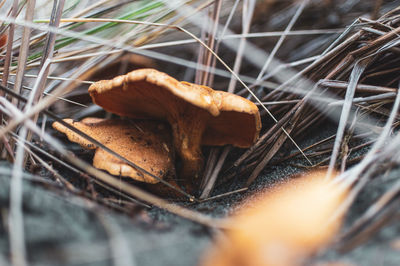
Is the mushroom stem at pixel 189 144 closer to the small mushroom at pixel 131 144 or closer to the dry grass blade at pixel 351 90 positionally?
the small mushroom at pixel 131 144

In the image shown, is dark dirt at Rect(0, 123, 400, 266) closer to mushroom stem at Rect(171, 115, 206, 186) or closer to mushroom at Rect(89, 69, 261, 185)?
mushroom at Rect(89, 69, 261, 185)

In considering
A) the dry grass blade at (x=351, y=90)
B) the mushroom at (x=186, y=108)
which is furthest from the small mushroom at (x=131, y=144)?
the dry grass blade at (x=351, y=90)

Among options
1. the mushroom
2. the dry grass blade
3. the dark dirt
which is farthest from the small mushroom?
the dry grass blade

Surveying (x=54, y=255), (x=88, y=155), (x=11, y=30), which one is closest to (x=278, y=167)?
(x=88, y=155)

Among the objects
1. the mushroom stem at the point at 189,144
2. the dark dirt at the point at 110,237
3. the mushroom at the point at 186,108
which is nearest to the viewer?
the dark dirt at the point at 110,237

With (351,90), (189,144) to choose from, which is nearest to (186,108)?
(189,144)

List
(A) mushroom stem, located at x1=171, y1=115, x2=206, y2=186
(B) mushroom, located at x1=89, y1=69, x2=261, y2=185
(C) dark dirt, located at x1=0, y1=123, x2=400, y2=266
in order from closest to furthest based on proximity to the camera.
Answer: (C) dark dirt, located at x1=0, y1=123, x2=400, y2=266
(B) mushroom, located at x1=89, y1=69, x2=261, y2=185
(A) mushroom stem, located at x1=171, y1=115, x2=206, y2=186
